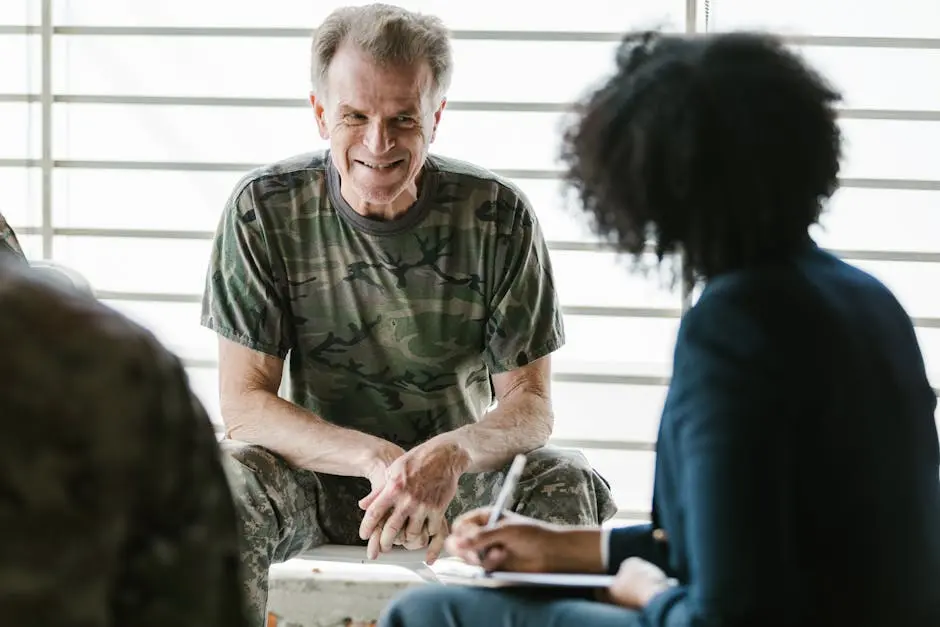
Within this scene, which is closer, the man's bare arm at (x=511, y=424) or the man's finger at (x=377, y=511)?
the man's finger at (x=377, y=511)

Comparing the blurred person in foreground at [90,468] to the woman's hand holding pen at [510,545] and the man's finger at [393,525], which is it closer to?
the woman's hand holding pen at [510,545]

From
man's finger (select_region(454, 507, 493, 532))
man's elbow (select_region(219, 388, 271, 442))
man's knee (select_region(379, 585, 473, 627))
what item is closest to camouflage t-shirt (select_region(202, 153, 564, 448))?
man's elbow (select_region(219, 388, 271, 442))

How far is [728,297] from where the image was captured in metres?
1.37

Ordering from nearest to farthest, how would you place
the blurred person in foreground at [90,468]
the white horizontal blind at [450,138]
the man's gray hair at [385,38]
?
1. the blurred person in foreground at [90,468]
2. the man's gray hair at [385,38]
3. the white horizontal blind at [450,138]

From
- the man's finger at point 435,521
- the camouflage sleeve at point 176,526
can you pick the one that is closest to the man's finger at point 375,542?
the man's finger at point 435,521

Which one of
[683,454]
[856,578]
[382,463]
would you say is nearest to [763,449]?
[683,454]

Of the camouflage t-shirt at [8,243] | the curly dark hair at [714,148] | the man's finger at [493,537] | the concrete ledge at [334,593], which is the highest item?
the curly dark hair at [714,148]

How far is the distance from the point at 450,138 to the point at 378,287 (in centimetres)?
116

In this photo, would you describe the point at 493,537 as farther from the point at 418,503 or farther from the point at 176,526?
the point at 176,526

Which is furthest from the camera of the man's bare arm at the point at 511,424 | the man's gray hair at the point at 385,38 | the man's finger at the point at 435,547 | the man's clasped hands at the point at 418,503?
the man's gray hair at the point at 385,38

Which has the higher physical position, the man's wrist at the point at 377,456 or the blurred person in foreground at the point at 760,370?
the blurred person in foreground at the point at 760,370

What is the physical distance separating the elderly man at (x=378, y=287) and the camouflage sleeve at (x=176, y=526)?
176cm

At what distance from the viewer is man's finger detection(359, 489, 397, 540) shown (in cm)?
235

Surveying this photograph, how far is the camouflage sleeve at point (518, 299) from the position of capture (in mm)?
2734
